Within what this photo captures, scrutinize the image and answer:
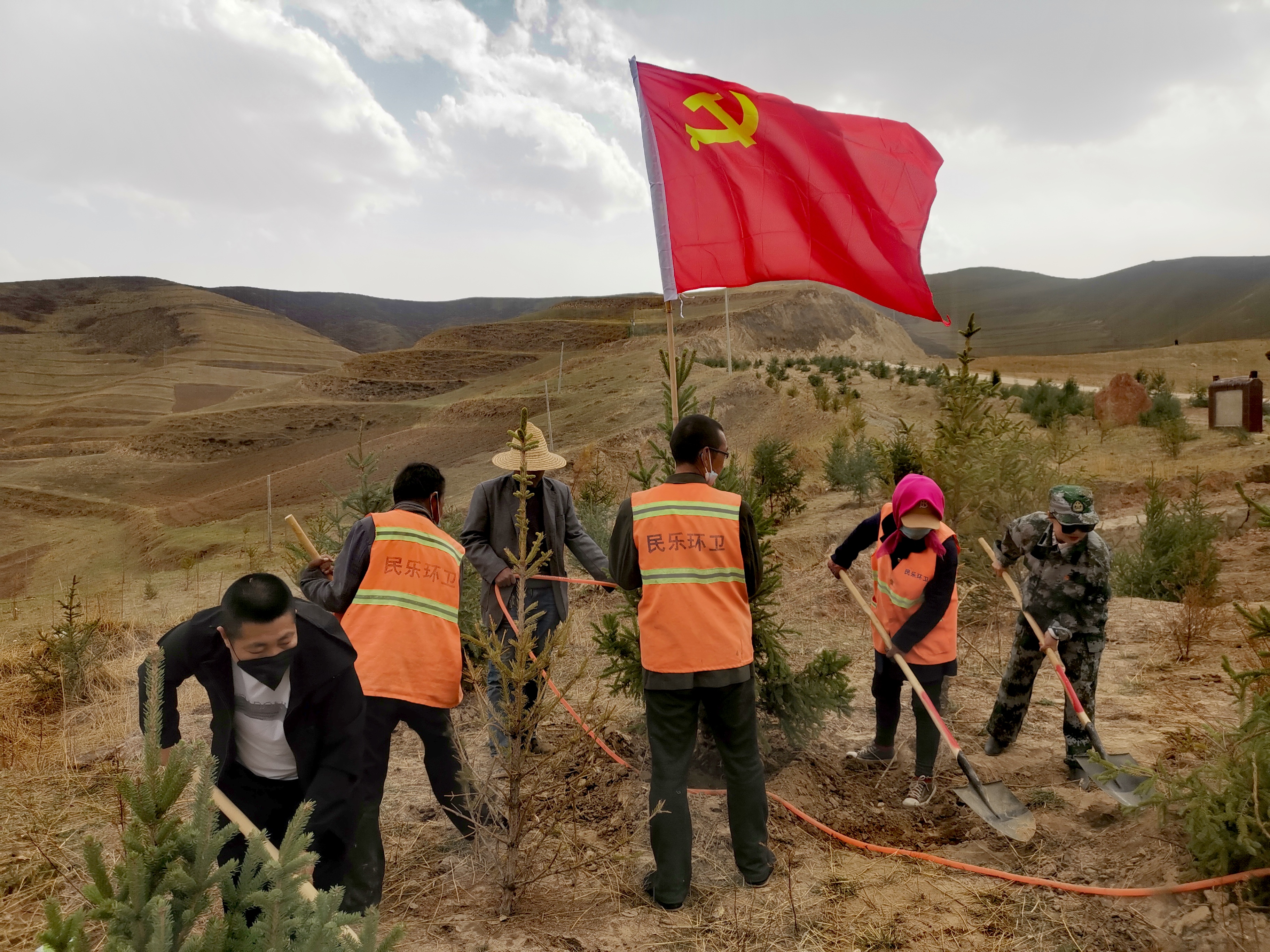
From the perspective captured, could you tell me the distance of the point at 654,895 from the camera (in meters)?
3.24

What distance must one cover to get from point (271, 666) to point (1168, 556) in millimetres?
9465

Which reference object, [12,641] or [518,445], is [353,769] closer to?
[518,445]

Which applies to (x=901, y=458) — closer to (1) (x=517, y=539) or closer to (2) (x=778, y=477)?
(2) (x=778, y=477)

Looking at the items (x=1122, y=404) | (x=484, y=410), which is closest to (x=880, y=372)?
(x=1122, y=404)

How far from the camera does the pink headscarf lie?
12.6 feet

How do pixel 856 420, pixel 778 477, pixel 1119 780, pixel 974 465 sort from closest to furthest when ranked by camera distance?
pixel 1119 780 → pixel 974 465 → pixel 778 477 → pixel 856 420

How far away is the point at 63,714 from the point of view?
6324 mm

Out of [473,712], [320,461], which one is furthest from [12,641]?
[320,461]

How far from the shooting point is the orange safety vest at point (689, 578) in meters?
3.19

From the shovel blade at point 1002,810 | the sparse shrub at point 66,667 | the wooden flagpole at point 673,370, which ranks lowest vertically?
the sparse shrub at point 66,667

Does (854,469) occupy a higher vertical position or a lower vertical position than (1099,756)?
lower

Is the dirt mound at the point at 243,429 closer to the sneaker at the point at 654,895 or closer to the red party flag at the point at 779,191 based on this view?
the red party flag at the point at 779,191

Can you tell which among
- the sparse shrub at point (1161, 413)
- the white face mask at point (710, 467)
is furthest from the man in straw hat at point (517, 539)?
the sparse shrub at point (1161, 413)

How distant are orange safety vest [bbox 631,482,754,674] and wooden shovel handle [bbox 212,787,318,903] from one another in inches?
61.8
